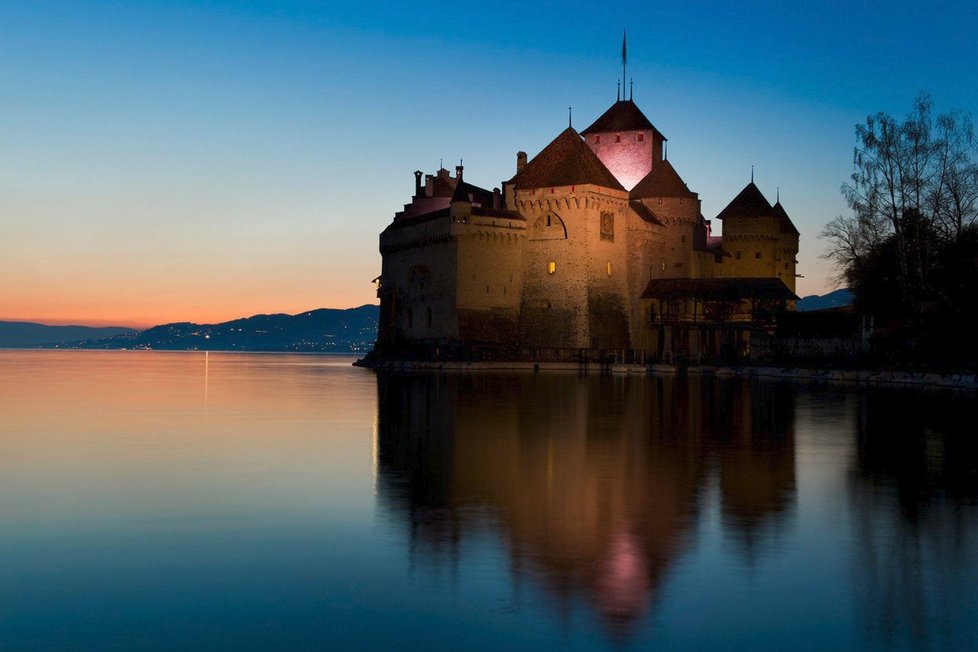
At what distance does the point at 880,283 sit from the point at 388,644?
39974mm

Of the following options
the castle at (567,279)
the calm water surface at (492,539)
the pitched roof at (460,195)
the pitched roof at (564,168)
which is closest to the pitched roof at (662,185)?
the castle at (567,279)

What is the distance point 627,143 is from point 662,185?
5.34 metres

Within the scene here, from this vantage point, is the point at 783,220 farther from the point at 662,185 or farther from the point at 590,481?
the point at 590,481

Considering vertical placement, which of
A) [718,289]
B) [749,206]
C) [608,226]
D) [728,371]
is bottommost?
[728,371]

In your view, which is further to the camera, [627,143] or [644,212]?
[627,143]

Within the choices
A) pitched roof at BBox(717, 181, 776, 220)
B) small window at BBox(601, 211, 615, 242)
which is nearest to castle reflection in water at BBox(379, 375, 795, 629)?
small window at BBox(601, 211, 615, 242)

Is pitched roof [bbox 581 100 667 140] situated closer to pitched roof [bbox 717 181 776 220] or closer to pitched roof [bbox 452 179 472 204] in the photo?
pitched roof [bbox 717 181 776 220]

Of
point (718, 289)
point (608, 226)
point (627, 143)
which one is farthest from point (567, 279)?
point (627, 143)

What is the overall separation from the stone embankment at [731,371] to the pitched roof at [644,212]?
10.9 m

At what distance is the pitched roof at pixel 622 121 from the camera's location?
68.8 m

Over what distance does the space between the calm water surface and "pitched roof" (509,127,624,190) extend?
40.1m

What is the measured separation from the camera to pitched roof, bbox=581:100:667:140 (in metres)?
68.8

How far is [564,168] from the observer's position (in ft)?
190

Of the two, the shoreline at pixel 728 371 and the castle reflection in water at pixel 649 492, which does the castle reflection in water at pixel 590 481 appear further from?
the shoreline at pixel 728 371
